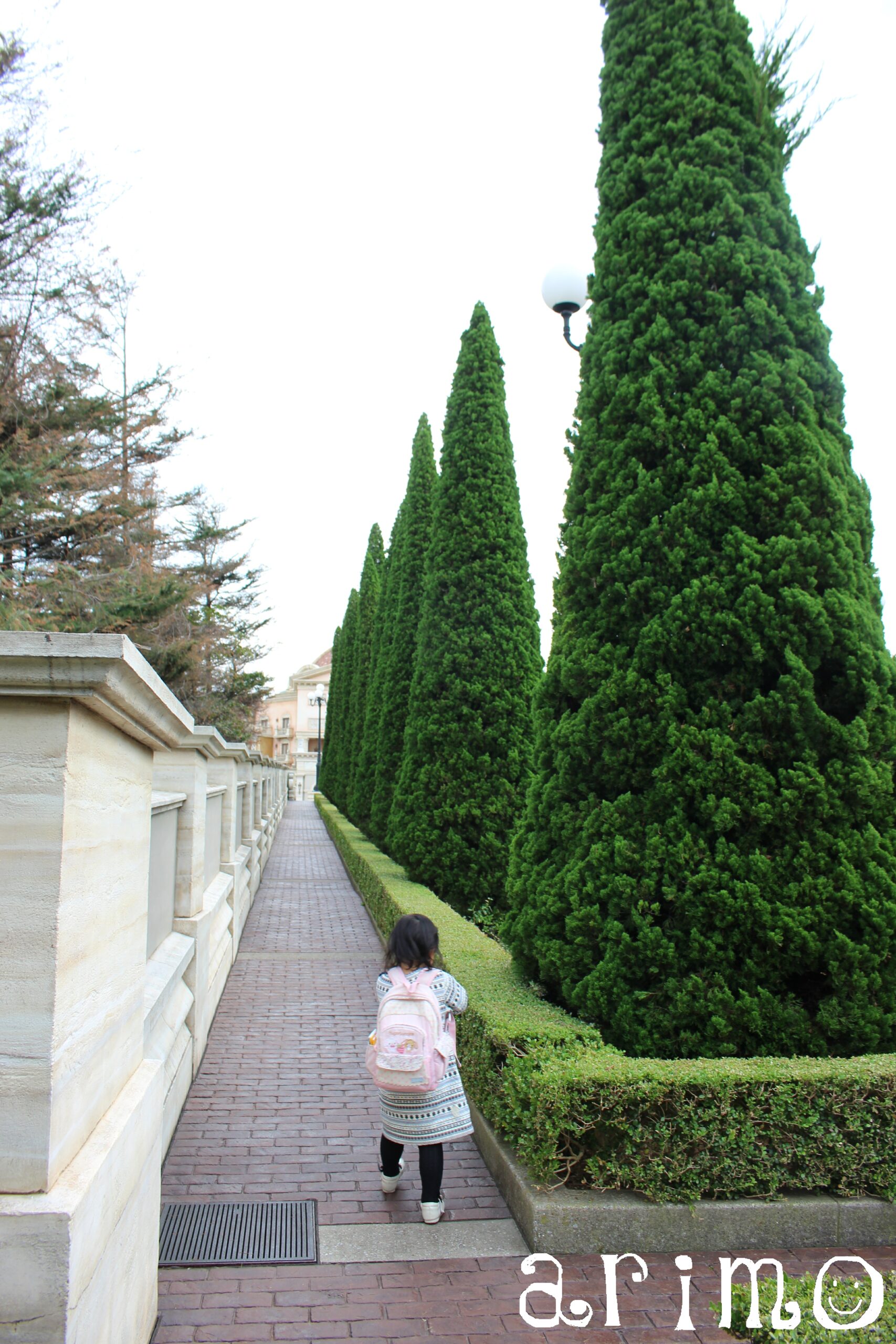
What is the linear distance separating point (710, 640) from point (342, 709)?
26970mm

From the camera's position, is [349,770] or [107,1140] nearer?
[107,1140]

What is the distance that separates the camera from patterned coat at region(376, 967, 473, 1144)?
4047mm

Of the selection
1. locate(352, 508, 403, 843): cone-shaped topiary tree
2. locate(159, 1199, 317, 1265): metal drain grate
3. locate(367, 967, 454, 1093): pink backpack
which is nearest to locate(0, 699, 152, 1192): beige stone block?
locate(159, 1199, 317, 1265): metal drain grate

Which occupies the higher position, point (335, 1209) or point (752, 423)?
point (752, 423)

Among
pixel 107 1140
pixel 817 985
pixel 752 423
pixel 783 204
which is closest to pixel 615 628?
pixel 752 423

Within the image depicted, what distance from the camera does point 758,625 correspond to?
187 inches

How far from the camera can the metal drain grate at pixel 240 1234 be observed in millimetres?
3639

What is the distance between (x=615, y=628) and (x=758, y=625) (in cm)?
83

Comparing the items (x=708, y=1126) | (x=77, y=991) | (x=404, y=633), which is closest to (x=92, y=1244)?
(x=77, y=991)

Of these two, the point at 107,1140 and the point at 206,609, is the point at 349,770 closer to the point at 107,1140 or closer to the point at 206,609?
the point at 206,609

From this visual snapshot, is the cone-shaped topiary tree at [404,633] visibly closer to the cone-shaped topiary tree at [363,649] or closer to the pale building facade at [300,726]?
the cone-shaped topiary tree at [363,649]

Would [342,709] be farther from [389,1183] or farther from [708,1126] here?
[708,1126]

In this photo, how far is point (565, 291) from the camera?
684cm

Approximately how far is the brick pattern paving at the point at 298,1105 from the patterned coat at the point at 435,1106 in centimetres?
38
